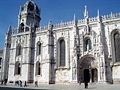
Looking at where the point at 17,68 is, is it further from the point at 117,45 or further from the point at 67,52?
the point at 117,45

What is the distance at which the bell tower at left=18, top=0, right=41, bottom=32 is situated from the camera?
41.6 meters

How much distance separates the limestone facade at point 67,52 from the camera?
2927 cm

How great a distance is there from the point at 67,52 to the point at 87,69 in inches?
195

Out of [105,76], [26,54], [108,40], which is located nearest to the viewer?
[105,76]

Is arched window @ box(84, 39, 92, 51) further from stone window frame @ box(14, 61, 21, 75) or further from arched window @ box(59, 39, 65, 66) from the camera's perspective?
stone window frame @ box(14, 61, 21, 75)

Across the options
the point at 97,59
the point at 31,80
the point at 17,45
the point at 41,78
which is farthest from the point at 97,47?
the point at 17,45

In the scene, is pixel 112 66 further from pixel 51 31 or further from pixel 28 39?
→ pixel 28 39

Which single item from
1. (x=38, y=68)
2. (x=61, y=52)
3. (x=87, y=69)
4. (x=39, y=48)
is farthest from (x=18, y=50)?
(x=87, y=69)

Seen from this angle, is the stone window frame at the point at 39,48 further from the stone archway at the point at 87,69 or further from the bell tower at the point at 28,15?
the stone archway at the point at 87,69

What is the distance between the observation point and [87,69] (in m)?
31.2

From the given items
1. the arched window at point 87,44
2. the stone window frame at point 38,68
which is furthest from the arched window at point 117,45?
the stone window frame at point 38,68

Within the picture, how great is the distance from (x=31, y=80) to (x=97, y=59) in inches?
568

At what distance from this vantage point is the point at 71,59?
3172 cm

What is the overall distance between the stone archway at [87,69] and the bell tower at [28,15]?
657 inches
